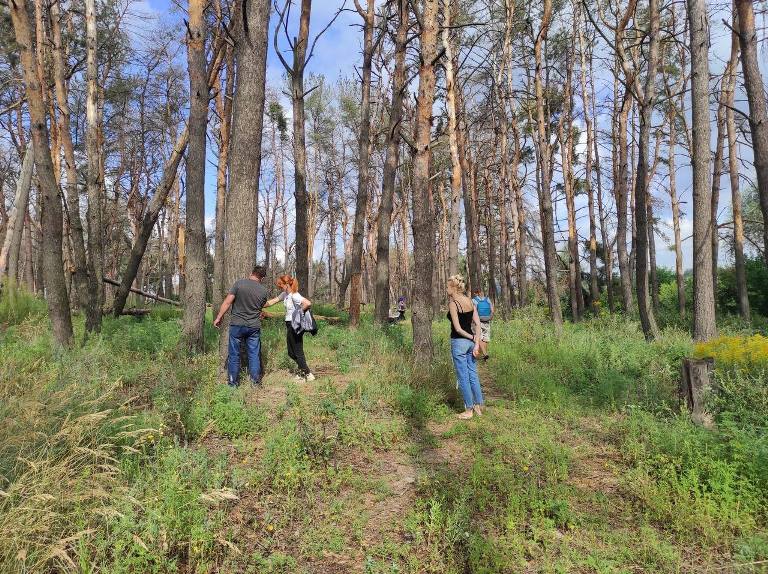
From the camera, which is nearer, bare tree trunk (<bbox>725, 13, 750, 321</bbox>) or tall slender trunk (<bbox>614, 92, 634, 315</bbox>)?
bare tree trunk (<bbox>725, 13, 750, 321</bbox>)

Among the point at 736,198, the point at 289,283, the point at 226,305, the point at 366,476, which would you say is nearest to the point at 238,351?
the point at 226,305

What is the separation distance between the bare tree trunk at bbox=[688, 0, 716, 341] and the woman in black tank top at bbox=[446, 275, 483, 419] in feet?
14.2

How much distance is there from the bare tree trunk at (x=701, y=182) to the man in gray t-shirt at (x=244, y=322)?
22.8 ft

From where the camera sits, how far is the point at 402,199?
2888 centimetres

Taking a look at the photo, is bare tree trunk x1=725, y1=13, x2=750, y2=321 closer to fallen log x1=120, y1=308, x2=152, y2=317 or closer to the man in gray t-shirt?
the man in gray t-shirt

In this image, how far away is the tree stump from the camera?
174 inches

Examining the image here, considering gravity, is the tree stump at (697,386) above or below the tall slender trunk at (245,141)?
below

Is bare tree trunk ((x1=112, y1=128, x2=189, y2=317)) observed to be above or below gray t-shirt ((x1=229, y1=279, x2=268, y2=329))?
above

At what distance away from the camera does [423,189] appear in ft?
23.4

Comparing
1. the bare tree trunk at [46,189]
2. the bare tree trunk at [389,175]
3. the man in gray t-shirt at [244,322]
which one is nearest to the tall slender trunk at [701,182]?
the bare tree trunk at [389,175]

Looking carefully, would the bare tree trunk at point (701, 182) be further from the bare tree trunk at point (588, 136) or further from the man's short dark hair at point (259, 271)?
the bare tree trunk at point (588, 136)

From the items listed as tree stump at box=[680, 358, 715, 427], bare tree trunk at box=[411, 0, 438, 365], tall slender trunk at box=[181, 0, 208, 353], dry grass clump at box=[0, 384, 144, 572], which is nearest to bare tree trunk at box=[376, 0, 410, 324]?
bare tree trunk at box=[411, 0, 438, 365]

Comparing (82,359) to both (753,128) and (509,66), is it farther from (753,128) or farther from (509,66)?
(509,66)

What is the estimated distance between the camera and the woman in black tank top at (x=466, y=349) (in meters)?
5.27
